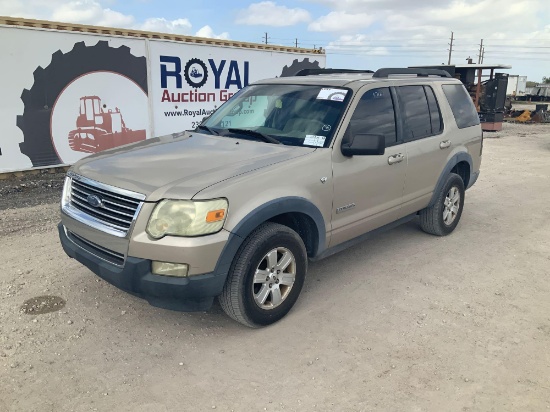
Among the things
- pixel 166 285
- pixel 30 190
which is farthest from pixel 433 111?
pixel 30 190

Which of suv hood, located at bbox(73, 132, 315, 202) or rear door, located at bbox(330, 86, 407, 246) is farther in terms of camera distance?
rear door, located at bbox(330, 86, 407, 246)

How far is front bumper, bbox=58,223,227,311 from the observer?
116 inches

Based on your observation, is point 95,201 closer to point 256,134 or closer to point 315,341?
point 256,134

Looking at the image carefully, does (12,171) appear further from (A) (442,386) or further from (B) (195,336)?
(A) (442,386)

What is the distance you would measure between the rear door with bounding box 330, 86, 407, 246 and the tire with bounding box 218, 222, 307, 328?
55cm

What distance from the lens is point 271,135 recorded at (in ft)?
13.0

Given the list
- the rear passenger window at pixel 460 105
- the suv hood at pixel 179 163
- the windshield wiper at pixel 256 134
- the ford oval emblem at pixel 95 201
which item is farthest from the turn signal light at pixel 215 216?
the rear passenger window at pixel 460 105

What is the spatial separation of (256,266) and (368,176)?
4.79 ft

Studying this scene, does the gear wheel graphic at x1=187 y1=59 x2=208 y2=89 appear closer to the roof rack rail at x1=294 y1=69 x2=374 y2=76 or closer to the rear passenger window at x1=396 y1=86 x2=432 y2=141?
the roof rack rail at x1=294 y1=69 x2=374 y2=76

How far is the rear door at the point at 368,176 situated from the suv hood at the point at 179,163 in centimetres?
47

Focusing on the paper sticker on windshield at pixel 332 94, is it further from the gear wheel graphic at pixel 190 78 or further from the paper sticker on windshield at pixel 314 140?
the gear wheel graphic at pixel 190 78

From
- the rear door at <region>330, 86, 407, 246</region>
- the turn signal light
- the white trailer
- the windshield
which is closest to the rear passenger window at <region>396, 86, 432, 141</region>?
the rear door at <region>330, 86, 407, 246</region>

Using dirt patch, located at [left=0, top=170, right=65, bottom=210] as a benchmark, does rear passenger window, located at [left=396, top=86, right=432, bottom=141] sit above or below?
above

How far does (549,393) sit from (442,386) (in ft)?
2.09
